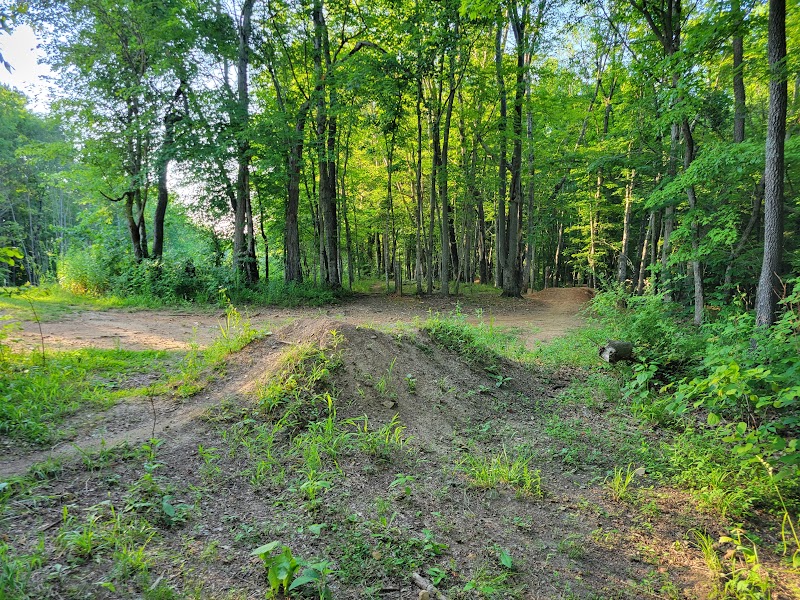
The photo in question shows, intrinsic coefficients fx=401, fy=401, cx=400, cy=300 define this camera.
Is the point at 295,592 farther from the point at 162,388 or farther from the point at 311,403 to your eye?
the point at 162,388

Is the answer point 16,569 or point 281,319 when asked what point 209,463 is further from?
point 281,319

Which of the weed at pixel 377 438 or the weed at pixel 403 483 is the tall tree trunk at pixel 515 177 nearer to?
the weed at pixel 377 438

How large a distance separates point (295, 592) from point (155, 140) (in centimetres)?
1440

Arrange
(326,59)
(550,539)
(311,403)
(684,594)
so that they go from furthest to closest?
(326,59) → (311,403) → (550,539) → (684,594)

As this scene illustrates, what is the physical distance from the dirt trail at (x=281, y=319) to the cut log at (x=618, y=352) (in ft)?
8.11

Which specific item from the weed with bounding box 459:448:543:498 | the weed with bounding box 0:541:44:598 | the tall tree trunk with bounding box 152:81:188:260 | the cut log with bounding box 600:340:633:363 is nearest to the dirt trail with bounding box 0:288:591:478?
the weed with bounding box 0:541:44:598

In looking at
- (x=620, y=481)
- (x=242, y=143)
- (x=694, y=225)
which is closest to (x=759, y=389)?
(x=620, y=481)

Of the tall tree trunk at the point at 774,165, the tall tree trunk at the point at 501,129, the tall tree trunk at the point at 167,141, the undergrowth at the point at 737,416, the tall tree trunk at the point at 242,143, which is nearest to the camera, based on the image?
the undergrowth at the point at 737,416

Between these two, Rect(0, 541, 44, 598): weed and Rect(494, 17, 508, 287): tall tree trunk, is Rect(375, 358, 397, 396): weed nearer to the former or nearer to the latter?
Rect(0, 541, 44, 598): weed

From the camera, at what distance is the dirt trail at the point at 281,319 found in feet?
23.1

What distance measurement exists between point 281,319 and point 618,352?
7.42 metres

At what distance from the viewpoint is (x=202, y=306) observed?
1178 cm

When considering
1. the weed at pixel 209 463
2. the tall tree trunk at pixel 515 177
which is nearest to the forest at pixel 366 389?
the weed at pixel 209 463

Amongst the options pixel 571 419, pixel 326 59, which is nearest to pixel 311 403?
pixel 571 419
